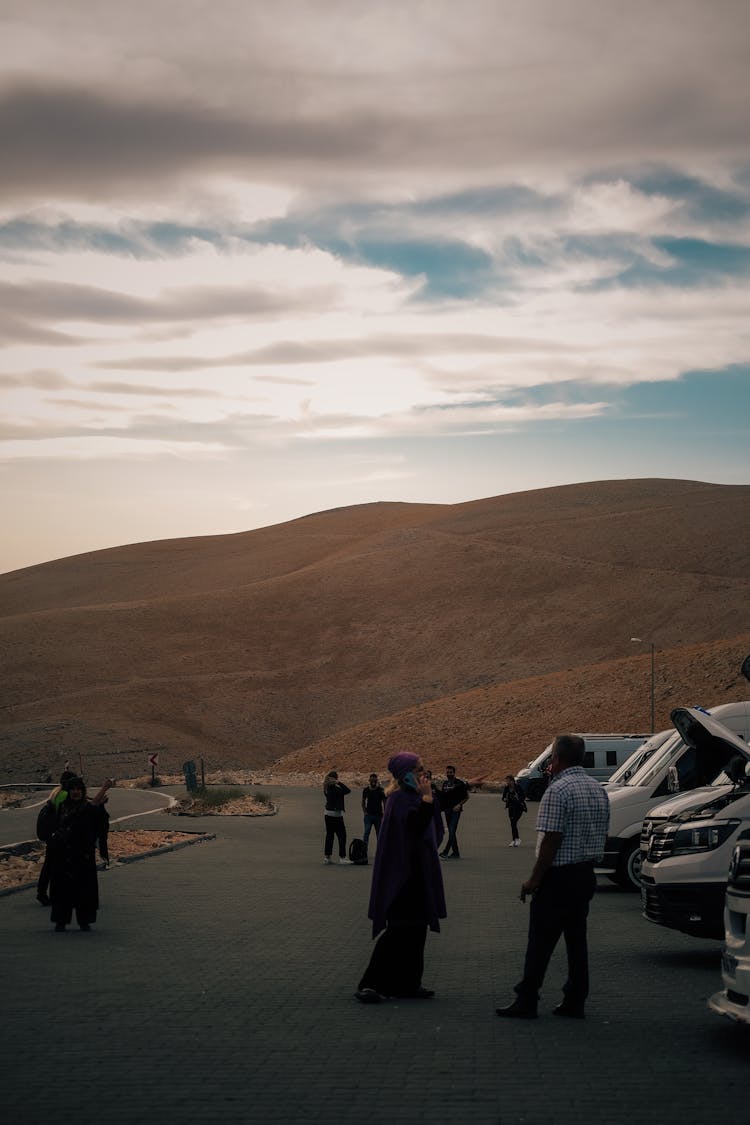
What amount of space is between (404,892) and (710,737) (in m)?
4.09

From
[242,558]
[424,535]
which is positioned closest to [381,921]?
[424,535]

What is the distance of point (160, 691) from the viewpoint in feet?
331

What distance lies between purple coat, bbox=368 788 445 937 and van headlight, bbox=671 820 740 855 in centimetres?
230

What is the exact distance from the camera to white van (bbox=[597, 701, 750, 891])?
16.4 metres

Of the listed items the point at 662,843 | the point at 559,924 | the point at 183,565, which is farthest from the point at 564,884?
the point at 183,565

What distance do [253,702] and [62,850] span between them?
88.8 meters

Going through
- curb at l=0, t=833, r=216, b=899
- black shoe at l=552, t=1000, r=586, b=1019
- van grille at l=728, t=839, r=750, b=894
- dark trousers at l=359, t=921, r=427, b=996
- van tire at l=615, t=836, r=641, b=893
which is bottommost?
curb at l=0, t=833, r=216, b=899

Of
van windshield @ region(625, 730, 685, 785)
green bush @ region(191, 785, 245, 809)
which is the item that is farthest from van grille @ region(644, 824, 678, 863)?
green bush @ region(191, 785, 245, 809)

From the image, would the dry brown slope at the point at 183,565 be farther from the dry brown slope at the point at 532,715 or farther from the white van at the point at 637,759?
the white van at the point at 637,759

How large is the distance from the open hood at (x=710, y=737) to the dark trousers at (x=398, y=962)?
3.20 m

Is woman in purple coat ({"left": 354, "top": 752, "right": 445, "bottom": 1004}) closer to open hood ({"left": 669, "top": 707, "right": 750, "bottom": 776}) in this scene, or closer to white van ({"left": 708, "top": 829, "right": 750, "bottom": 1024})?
white van ({"left": 708, "top": 829, "right": 750, "bottom": 1024})

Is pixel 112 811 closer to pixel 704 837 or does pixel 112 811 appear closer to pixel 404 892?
pixel 704 837

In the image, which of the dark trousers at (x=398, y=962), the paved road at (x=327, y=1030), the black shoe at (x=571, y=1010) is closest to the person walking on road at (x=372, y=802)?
the paved road at (x=327, y=1030)

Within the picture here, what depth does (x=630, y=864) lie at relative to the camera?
54.9ft
